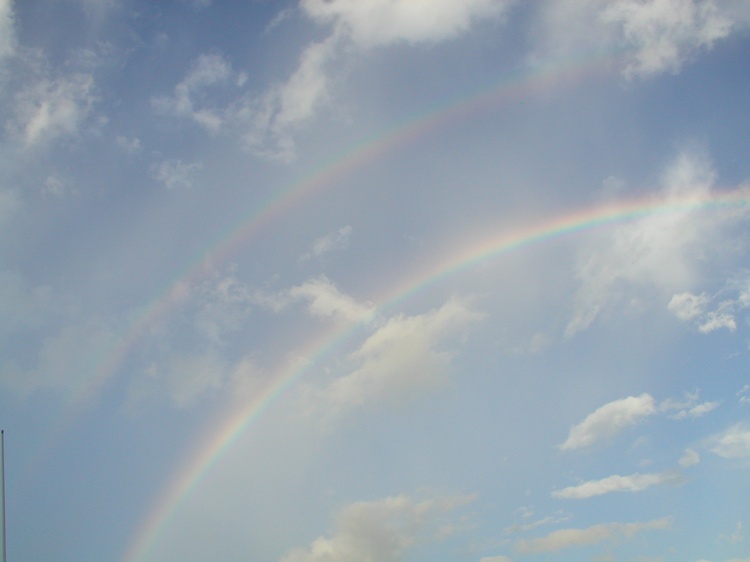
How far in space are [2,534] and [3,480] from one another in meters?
7.40

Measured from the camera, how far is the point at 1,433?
226 ft

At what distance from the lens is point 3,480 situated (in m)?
68.6

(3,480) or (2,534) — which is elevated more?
(3,480)

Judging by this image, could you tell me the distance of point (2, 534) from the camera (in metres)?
65.2

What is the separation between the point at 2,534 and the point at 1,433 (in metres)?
13.7

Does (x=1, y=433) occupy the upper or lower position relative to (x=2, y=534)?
upper

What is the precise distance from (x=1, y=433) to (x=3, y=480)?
6.79m

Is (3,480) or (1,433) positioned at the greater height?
(1,433)

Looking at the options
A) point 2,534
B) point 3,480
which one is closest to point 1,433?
point 3,480

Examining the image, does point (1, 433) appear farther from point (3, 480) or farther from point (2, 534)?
point (2, 534)

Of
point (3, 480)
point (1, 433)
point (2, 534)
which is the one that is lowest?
point (2, 534)
